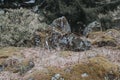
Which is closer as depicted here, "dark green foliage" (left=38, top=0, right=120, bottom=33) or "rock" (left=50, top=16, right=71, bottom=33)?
"rock" (left=50, top=16, right=71, bottom=33)

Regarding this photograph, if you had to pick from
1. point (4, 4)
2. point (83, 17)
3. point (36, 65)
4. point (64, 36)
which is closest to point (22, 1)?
point (4, 4)

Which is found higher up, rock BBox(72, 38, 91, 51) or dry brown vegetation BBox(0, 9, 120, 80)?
dry brown vegetation BBox(0, 9, 120, 80)

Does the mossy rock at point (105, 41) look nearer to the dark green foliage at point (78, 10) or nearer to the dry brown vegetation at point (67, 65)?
the dry brown vegetation at point (67, 65)

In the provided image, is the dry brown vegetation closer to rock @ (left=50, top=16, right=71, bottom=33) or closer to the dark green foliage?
rock @ (left=50, top=16, right=71, bottom=33)

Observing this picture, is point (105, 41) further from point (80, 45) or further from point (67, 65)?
point (67, 65)

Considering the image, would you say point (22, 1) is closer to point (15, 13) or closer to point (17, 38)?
point (15, 13)

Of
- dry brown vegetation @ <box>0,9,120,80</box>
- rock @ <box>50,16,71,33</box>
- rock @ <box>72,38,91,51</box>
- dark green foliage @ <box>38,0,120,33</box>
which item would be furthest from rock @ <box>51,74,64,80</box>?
dark green foliage @ <box>38,0,120,33</box>

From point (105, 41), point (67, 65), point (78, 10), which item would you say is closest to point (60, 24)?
point (78, 10)

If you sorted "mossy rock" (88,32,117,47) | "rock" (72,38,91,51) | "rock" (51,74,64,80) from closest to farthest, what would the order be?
"rock" (51,74,64,80) → "rock" (72,38,91,51) → "mossy rock" (88,32,117,47)

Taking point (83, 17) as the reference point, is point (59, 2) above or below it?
above

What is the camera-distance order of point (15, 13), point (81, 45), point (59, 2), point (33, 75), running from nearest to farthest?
point (33, 75) < point (81, 45) < point (15, 13) < point (59, 2)

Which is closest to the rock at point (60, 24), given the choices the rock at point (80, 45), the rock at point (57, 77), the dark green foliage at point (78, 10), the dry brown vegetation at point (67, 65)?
the dark green foliage at point (78, 10)
